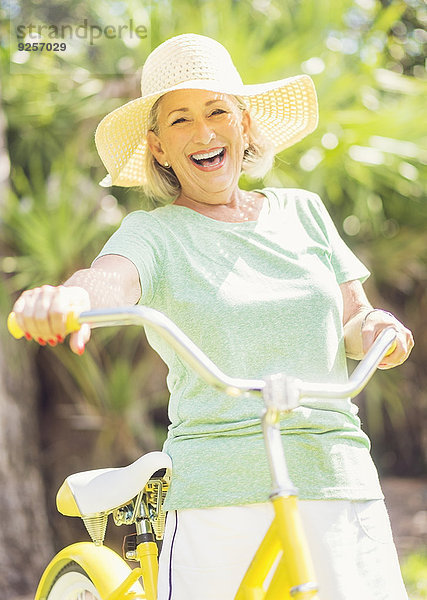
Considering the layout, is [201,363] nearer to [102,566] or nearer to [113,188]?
[102,566]

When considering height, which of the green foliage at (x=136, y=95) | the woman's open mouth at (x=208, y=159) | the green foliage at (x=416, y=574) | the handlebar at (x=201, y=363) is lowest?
the green foliage at (x=416, y=574)

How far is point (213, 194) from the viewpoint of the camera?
210cm

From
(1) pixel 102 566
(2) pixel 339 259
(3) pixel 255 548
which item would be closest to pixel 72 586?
(1) pixel 102 566

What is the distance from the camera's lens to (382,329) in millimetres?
1896

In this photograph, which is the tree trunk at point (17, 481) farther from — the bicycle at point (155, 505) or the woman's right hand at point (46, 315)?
the woman's right hand at point (46, 315)

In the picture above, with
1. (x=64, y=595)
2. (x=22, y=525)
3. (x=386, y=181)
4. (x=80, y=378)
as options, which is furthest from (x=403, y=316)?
(x=64, y=595)

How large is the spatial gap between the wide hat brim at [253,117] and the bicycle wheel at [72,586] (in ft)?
3.48

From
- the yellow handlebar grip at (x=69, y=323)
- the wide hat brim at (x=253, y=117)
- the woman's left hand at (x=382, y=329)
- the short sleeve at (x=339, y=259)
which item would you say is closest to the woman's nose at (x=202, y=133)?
the wide hat brim at (x=253, y=117)

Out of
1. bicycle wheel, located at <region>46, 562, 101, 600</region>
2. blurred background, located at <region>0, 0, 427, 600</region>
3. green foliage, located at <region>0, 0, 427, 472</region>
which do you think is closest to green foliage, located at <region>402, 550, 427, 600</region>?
blurred background, located at <region>0, 0, 427, 600</region>

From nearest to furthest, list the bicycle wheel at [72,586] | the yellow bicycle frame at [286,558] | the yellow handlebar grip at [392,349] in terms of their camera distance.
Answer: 1. the yellow bicycle frame at [286,558]
2. the yellow handlebar grip at [392,349]
3. the bicycle wheel at [72,586]

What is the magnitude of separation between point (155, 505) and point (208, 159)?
0.84m

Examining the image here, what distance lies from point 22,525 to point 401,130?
3303 mm

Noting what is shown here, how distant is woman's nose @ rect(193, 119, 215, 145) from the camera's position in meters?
2.04

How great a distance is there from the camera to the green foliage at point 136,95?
5164mm
